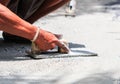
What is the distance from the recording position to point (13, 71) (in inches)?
186

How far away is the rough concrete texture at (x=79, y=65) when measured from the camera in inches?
175

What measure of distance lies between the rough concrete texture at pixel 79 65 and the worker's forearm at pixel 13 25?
0.30 metres

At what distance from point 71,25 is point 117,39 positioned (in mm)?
1013

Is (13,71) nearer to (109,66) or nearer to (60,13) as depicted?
(109,66)

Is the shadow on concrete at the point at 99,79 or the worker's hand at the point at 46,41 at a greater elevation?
the worker's hand at the point at 46,41

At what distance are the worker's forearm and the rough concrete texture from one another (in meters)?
0.30

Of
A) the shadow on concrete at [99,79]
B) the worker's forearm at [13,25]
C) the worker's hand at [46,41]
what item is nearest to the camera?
the shadow on concrete at [99,79]

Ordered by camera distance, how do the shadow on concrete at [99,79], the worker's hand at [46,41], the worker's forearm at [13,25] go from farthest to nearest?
1. the worker's hand at [46,41]
2. the worker's forearm at [13,25]
3. the shadow on concrete at [99,79]

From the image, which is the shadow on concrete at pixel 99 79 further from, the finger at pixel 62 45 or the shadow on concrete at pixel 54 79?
the finger at pixel 62 45

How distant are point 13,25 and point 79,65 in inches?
30.7

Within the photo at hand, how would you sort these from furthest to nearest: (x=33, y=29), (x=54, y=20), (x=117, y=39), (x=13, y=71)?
(x=54, y=20) < (x=117, y=39) < (x=33, y=29) < (x=13, y=71)

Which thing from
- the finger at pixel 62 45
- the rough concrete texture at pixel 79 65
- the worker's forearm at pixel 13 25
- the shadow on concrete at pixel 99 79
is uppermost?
the worker's forearm at pixel 13 25

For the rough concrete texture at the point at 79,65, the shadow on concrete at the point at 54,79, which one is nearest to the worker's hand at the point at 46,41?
the rough concrete texture at the point at 79,65

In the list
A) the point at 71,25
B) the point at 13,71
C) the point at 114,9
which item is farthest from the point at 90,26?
the point at 13,71
